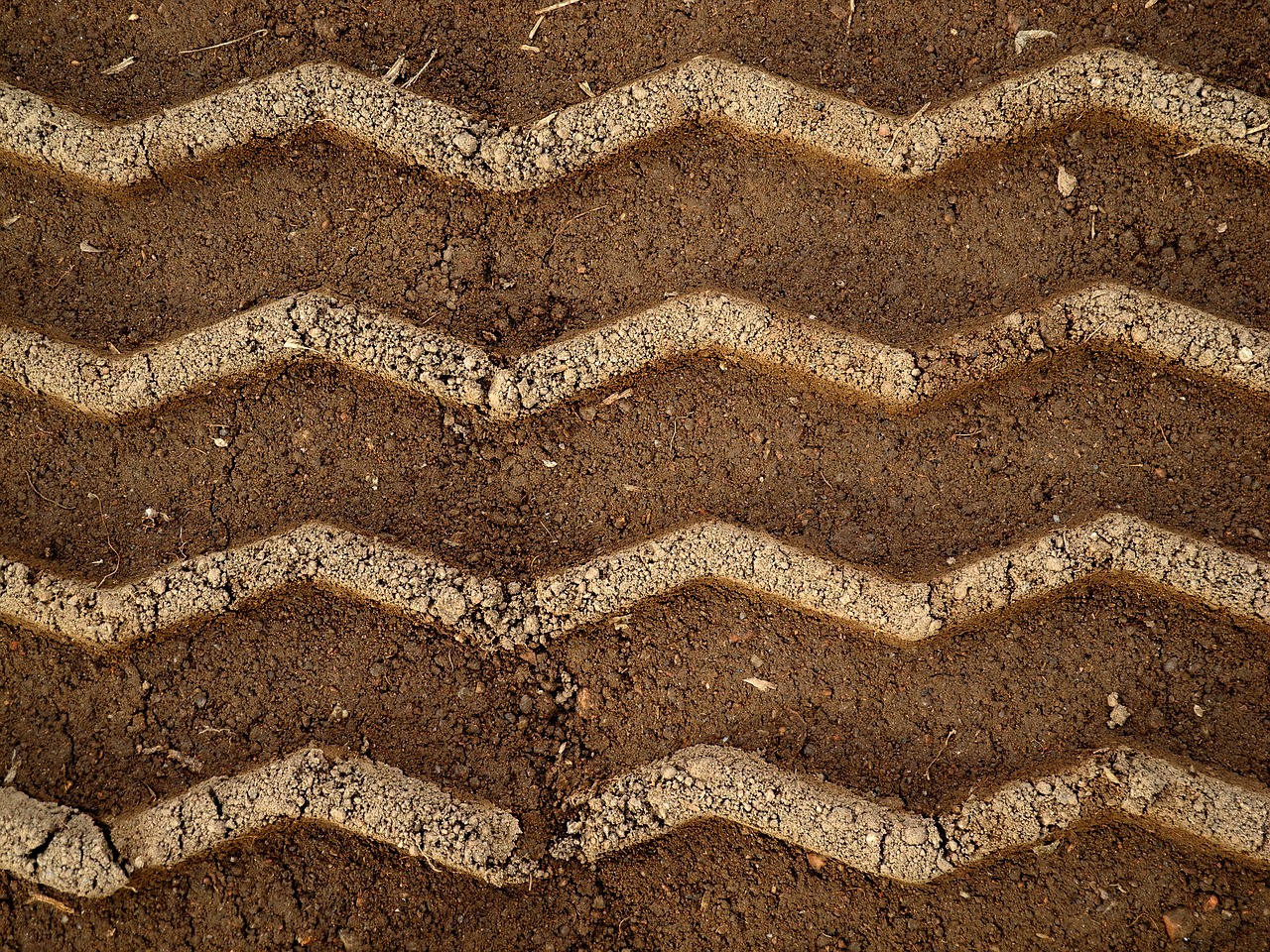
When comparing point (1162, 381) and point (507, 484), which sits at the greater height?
point (1162, 381)

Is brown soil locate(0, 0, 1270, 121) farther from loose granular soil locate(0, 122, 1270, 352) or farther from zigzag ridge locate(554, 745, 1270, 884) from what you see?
zigzag ridge locate(554, 745, 1270, 884)

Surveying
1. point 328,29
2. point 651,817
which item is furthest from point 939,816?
point 328,29

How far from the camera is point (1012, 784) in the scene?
1.32 m

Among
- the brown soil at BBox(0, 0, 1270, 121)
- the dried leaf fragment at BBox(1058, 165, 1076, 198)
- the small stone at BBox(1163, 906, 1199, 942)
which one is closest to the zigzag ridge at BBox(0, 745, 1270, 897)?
the small stone at BBox(1163, 906, 1199, 942)

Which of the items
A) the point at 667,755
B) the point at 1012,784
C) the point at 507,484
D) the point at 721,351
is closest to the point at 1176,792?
the point at 1012,784

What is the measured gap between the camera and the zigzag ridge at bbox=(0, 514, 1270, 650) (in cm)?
134

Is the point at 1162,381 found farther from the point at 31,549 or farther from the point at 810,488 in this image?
the point at 31,549

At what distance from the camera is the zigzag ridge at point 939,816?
1.29 meters

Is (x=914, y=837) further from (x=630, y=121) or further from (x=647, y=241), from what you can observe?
(x=630, y=121)

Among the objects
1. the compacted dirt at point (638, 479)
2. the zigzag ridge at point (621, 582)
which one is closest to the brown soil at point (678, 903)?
the compacted dirt at point (638, 479)

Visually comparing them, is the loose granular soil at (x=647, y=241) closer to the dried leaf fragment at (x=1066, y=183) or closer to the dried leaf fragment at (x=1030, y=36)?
the dried leaf fragment at (x=1066, y=183)

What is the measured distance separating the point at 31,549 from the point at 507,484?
0.81 meters

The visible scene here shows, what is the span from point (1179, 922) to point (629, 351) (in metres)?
1.25

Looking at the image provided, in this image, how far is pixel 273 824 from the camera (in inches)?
52.2
